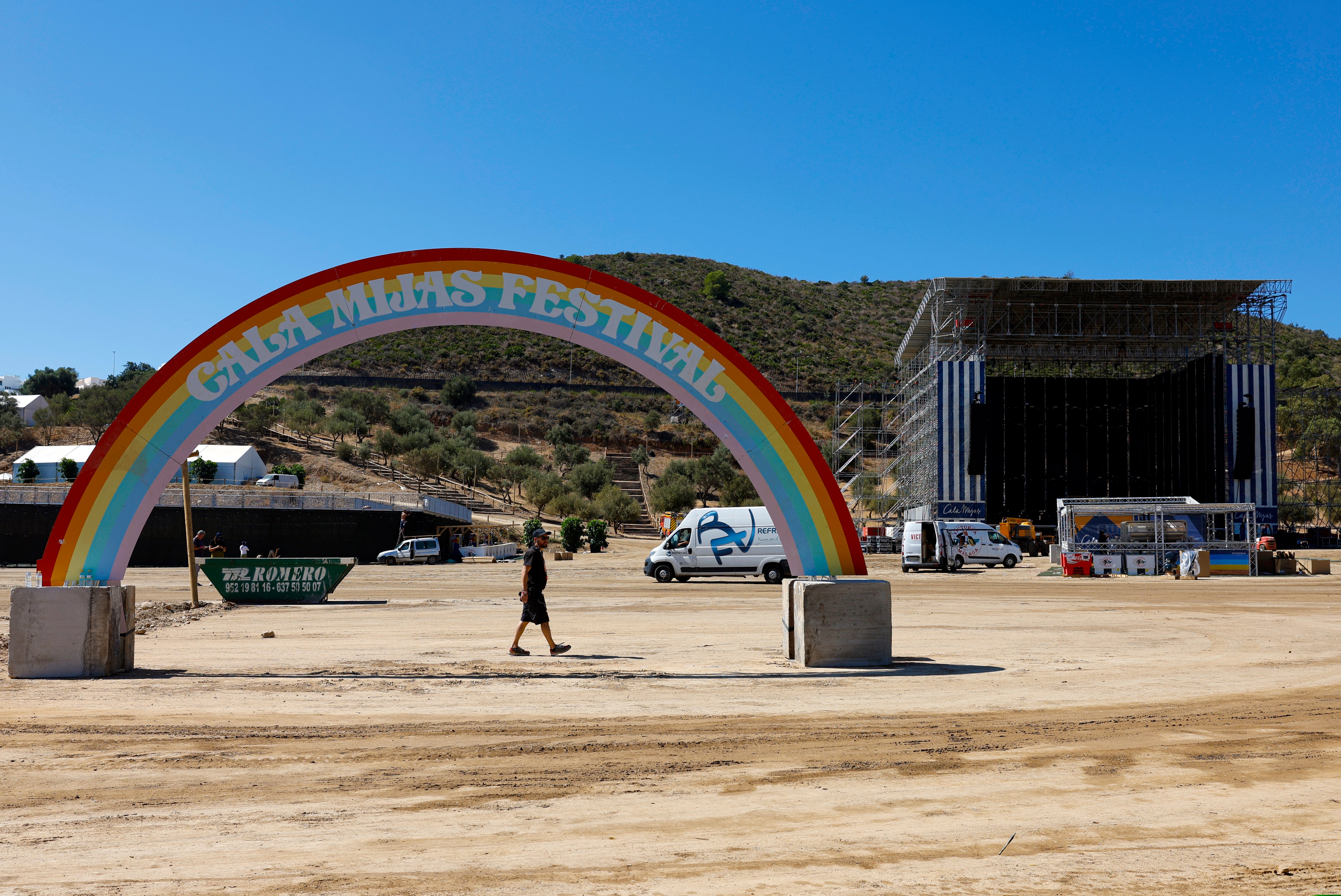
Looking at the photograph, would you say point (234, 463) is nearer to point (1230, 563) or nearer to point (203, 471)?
point (203, 471)

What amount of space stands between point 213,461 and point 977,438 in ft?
138

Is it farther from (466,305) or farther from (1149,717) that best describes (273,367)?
(1149,717)

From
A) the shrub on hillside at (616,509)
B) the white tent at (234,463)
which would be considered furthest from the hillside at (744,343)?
the white tent at (234,463)

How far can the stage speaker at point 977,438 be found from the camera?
44.8 m

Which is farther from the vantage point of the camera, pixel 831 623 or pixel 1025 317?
pixel 1025 317

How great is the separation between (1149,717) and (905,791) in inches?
128

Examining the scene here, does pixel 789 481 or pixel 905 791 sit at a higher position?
pixel 789 481

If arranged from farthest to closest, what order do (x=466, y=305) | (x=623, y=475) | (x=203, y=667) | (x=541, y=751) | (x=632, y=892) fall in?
(x=623, y=475), (x=203, y=667), (x=466, y=305), (x=541, y=751), (x=632, y=892)

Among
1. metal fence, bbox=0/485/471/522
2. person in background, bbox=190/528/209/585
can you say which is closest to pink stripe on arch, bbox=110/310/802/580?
person in background, bbox=190/528/209/585

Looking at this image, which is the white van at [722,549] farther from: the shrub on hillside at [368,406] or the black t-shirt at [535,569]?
the shrub on hillside at [368,406]

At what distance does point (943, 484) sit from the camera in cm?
4534

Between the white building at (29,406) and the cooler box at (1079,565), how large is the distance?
3054 inches

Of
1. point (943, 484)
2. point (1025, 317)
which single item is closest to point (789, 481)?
point (943, 484)

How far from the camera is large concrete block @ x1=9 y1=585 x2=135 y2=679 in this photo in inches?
371
